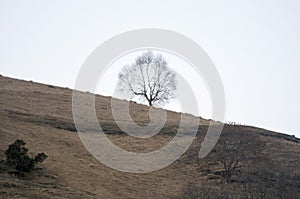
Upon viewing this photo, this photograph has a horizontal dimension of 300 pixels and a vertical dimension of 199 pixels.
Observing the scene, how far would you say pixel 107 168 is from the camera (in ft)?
87.8

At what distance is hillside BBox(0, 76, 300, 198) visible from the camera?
22.7 meters

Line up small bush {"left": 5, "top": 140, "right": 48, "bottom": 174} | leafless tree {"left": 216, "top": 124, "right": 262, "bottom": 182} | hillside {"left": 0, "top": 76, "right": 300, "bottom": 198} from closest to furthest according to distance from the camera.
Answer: hillside {"left": 0, "top": 76, "right": 300, "bottom": 198} < small bush {"left": 5, "top": 140, "right": 48, "bottom": 174} < leafless tree {"left": 216, "top": 124, "right": 262, "bottom": 182}

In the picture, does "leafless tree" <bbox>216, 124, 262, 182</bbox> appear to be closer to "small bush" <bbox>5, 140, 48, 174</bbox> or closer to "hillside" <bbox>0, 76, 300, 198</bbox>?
"hillside" <bbox>0, 76, 300, 198</bbox>

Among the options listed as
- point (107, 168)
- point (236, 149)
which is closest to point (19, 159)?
point (107, 168)

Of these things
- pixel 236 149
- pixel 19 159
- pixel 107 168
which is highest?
pixel 236 149

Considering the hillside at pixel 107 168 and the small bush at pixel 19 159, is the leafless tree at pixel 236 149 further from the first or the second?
the small bush at pixel 19 159

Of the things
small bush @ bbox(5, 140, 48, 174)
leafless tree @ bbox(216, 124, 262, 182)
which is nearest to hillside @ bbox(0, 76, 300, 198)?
leafless tree @ bbox(216, 124, 262, 182)

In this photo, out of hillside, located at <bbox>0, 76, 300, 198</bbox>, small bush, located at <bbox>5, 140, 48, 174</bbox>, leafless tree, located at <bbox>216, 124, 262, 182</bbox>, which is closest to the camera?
hillside, located at <bbox>0, 76, 300, 198</bbox>

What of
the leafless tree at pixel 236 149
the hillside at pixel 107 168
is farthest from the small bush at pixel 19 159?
the leafless tree at pixel 236 149

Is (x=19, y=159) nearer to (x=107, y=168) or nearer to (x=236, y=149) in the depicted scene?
(x=107, y=168)

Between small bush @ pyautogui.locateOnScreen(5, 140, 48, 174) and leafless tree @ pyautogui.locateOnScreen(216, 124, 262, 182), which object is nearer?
small bush @ pyautogui.locateOnScreen(5, 140, 48, 174)

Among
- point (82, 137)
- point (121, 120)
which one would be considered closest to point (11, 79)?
point (121, 120)

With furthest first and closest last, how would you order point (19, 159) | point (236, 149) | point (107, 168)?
point (236, 149) < point (107, 168) < point (19, 159)

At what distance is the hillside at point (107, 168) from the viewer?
22.7 meters
